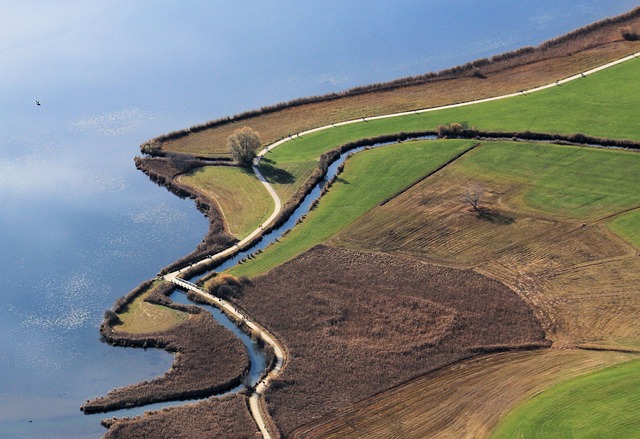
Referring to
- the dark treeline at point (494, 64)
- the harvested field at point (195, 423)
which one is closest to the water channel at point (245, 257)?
the harvested field at point (195, 423)

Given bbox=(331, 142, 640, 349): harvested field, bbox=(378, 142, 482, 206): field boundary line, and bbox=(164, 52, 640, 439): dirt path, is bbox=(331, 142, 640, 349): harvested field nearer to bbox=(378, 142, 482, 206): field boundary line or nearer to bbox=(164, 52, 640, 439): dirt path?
bbox=(378, 142, 482, 206): field boundary line

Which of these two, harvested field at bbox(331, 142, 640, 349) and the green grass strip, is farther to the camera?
the green grass strip

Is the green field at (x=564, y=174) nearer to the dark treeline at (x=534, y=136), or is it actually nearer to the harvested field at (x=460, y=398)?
the dark treeline at (x=534, y=136)

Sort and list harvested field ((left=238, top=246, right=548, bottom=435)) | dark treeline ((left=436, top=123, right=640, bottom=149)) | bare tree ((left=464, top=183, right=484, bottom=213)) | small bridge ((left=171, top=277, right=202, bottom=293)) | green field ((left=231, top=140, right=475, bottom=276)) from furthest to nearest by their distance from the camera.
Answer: dark treeline ((left=436, top=123, right=640, bottom=149)) → bare tree ((left=464, top=183, right=484, bottom=213)) → green field ((left=231, top=140, right=475, bottom=276)) → small bridge ((left=171, top=277, right=202, bottom=293)) → harvested field ((left=238, top=246, right=548, bottom=435))

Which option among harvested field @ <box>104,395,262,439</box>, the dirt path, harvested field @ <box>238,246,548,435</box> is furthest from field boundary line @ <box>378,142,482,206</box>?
harvested field @ <box>104,395,262,439</box>

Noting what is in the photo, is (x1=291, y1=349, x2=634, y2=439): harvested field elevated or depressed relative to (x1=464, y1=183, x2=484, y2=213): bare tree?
depressed

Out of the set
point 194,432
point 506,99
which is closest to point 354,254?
point 194,432

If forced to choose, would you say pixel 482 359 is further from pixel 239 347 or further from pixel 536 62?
pixel 536 62
